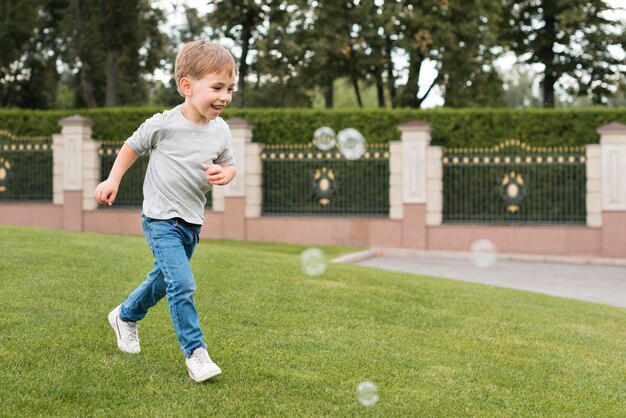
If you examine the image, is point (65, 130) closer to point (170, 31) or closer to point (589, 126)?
point (589, 126)

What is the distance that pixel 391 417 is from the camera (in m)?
4.54

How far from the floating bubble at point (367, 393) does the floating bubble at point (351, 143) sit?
1438 cm

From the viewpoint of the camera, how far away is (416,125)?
18.8m

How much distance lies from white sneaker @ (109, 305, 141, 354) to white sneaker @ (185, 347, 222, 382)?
73cm

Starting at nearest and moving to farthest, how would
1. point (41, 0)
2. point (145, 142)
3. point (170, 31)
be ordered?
point (145, 142)
point (41, 0)
point (170, 31)

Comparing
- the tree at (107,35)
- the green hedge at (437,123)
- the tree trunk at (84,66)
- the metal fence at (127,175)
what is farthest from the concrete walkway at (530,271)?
the tree trunk at (84,66)

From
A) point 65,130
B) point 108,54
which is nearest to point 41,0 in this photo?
point 108,54

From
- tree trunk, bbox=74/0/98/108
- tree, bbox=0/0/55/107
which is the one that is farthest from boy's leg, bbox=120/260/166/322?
tree, bbox=0/0/55/107

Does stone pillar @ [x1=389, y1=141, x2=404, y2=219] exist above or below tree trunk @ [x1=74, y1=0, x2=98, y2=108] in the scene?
below

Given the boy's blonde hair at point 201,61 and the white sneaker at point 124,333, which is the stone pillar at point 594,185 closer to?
the white sneaker at point 124,333

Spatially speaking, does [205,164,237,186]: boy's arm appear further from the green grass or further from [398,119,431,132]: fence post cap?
[398,119,431,132]: fence post cap

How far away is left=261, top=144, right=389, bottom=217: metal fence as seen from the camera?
63.1 ft

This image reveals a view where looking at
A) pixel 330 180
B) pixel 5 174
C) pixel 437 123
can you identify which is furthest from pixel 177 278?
pixel 5 174

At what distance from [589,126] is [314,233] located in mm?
6516
